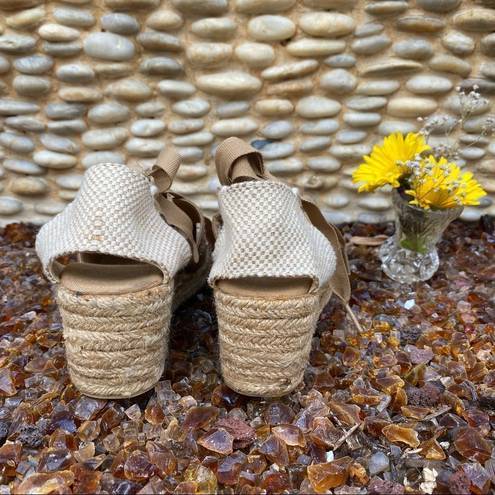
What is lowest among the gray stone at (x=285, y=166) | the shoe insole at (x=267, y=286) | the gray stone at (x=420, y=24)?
the gray stone at (x=285, y=166)

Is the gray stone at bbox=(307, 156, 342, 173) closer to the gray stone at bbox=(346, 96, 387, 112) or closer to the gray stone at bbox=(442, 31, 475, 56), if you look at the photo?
the gray stone at bbox=(346, 96, 387, 112)

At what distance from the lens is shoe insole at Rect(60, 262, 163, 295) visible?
2.96 feet

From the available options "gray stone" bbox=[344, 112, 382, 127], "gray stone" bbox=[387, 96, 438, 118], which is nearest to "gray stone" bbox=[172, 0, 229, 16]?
"gray stone" bbox=[344, 112, 382, 127]

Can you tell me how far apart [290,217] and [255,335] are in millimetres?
253

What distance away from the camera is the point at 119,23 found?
1.46m

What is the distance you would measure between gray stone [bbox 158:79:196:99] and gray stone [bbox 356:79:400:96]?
57cm

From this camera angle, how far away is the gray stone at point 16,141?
1.63 m

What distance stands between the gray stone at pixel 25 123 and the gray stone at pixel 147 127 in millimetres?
311

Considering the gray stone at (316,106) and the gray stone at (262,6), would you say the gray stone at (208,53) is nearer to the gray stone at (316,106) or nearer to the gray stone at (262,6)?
the gray stone at (262,6)

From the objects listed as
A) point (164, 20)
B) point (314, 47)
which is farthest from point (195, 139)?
point (314, 47)

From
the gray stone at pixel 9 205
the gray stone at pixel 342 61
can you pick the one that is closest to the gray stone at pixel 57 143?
the gray stone at pixel 9 205

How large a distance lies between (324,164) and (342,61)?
350 millimetres

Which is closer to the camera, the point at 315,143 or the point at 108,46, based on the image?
the point at 108,46

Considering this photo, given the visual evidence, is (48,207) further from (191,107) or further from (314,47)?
(314,47)
